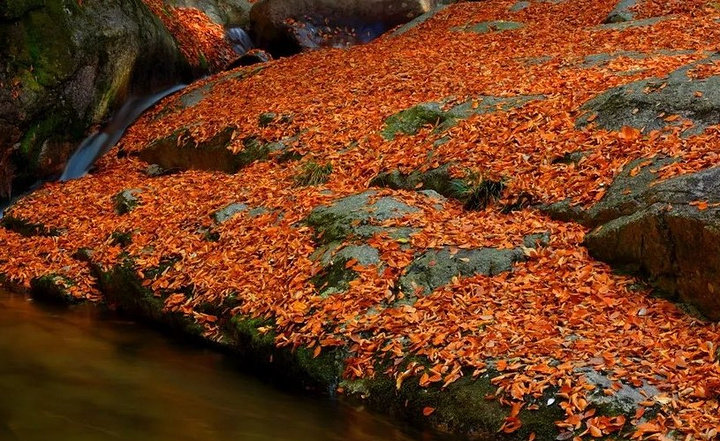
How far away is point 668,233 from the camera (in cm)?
579

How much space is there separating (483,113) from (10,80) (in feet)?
24.7

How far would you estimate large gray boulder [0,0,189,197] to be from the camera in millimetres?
Result: 11281

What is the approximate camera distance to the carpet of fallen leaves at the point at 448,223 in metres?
5.02

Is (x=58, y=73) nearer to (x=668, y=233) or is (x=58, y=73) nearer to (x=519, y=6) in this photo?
(x=519, y=6)

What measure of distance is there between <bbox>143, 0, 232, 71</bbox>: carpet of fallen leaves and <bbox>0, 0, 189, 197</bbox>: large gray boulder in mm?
2900

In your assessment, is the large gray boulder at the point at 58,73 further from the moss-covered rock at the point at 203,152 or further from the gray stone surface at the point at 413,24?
the gray stone surface at the point at 413,24

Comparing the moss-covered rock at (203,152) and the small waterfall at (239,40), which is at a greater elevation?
the small waterfall at (239,40)

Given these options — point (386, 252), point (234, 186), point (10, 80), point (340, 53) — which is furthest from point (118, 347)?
point (340, 53)

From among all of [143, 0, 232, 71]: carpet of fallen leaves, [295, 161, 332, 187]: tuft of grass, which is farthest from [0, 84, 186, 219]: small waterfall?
[295, 161, 332, 187]: tuft of grass

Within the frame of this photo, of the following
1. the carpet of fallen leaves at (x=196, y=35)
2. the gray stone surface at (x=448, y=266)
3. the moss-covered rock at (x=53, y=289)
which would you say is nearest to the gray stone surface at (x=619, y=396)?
the gray stone surface at (x=448, y=266)

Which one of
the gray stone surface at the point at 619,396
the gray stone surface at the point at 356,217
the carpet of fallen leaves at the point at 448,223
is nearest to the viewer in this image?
the gray stone surface at the point at 619,396

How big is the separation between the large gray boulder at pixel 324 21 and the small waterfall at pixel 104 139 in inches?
178

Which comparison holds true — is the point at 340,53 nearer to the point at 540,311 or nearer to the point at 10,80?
the point at 10,80

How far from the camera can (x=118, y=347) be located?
6375 millimetres
